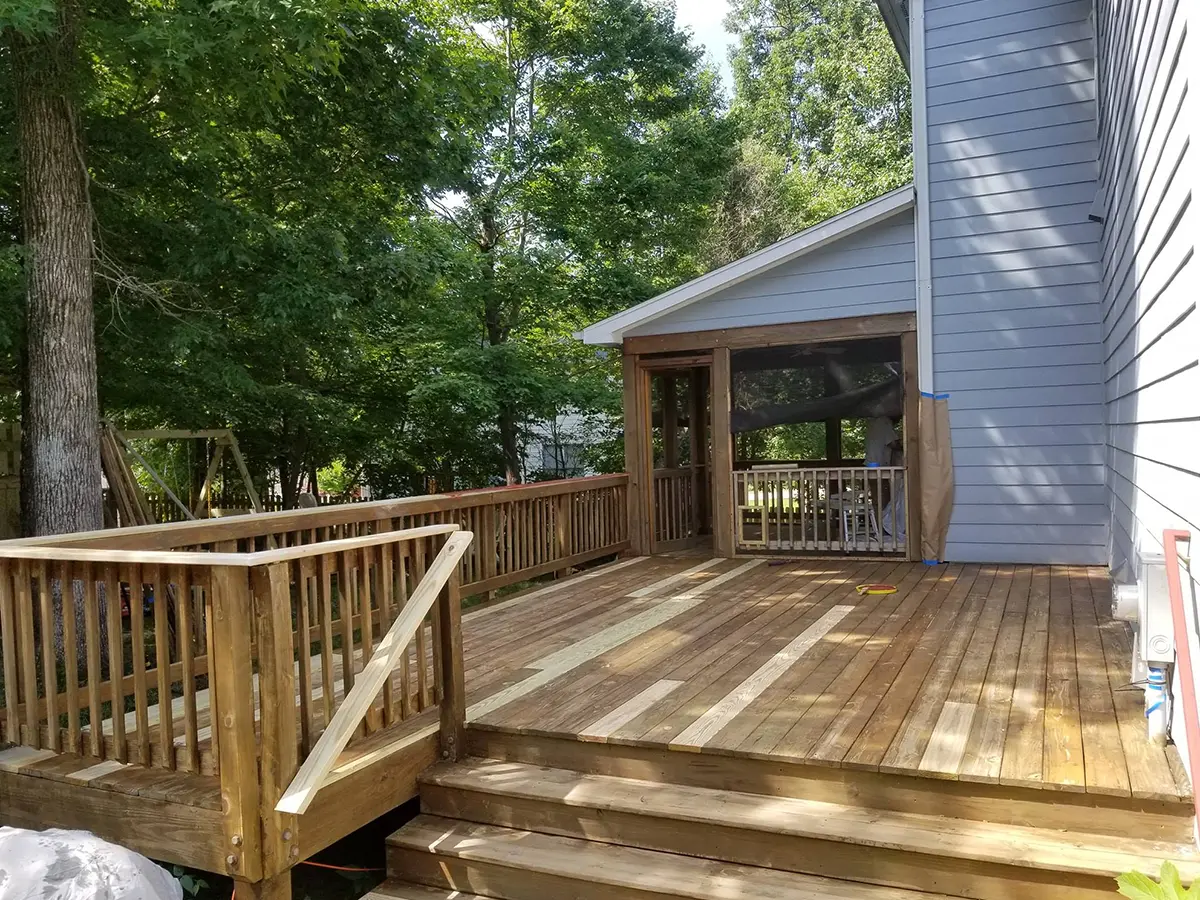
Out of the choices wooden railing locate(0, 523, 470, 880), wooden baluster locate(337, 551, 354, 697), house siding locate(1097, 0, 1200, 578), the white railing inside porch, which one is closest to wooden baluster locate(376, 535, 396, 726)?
wooden railing locate(0, 523, 470, 880)

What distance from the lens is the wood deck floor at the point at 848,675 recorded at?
279 cm

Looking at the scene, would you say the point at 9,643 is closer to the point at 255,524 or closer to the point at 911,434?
the point at 255,524

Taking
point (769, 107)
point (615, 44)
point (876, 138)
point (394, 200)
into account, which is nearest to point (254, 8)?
point (394, 200)

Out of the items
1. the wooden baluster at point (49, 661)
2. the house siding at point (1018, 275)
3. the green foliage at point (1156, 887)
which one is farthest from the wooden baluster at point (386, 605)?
the house siding at point (1018, 275)

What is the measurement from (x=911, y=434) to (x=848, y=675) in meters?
3.57

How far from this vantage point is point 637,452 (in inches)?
315

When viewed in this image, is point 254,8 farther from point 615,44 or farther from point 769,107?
point 769,107

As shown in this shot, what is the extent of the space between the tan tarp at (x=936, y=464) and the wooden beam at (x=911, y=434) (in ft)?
0.41

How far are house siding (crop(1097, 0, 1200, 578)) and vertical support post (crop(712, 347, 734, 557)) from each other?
10.1ft

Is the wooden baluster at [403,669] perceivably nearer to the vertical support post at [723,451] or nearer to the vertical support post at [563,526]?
the vertical support post at [563,526]

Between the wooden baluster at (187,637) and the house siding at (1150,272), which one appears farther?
the wooden baluster at (187,637)

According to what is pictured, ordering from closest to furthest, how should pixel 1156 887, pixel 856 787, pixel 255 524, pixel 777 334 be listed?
pixel 1156 887
pixel 856 787
pixel 255 524
pixel 777 334

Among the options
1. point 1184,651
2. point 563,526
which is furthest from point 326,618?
point 563,526

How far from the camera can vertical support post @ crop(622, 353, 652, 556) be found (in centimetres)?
795
